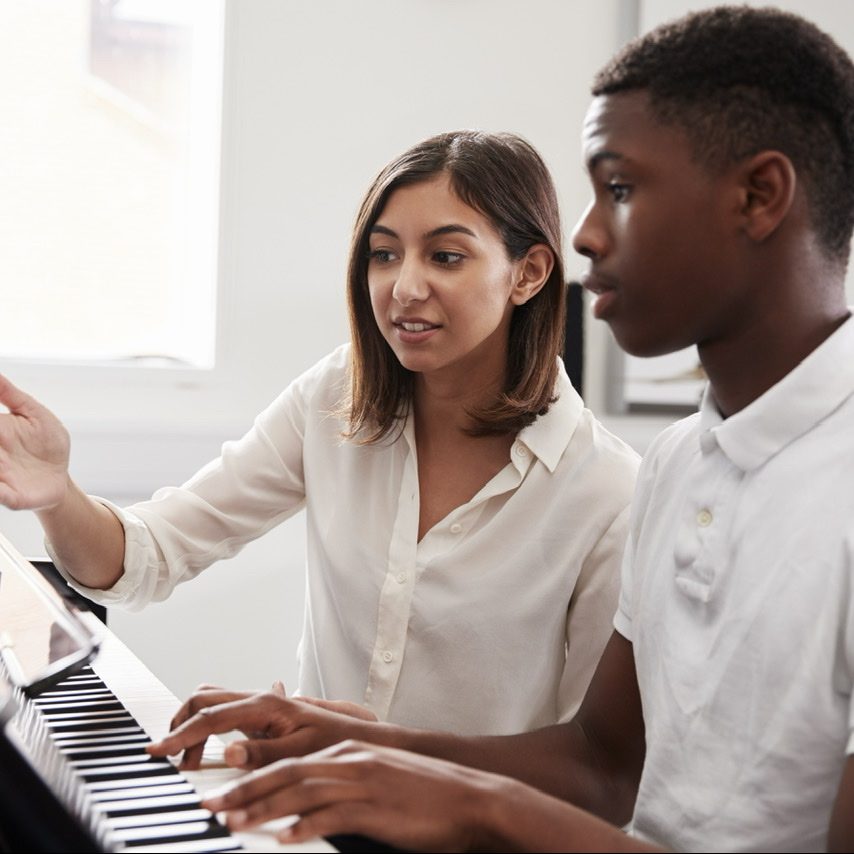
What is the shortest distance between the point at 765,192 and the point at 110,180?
2.10 meters

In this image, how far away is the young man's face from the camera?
0.99 meters

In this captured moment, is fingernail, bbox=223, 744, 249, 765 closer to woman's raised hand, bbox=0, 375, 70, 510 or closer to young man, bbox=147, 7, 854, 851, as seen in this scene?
young man, bbox=147, 7, 854, 851

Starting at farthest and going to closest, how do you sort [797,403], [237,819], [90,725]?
1. [90,725]
2. [797,403]
3. [237,819]

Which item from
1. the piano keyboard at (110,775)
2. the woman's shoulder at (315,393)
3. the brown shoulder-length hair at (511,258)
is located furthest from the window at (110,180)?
the piano keyboard at (110,775)

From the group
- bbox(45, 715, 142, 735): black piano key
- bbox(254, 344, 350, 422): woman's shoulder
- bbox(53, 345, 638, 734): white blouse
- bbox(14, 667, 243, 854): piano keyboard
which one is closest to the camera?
bbox(14, 667, 243, 854): piano keyboard

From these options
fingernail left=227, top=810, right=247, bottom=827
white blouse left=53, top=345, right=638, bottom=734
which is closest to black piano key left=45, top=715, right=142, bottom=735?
fingernail left=227, top=810, right=247, bottom=827

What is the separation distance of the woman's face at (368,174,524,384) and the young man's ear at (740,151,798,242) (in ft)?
2.33

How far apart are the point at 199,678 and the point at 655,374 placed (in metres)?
1.29

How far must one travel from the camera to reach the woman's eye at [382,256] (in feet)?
5.67

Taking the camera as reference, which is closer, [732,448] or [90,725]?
[732,448]

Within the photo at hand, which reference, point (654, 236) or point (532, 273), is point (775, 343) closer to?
point (654, 236)

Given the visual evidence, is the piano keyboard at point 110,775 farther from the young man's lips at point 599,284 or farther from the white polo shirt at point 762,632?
the young man's lips at point 599,284

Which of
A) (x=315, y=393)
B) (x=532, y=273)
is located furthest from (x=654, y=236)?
(x=315, y=393)

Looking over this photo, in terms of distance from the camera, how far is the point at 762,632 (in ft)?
3.13
